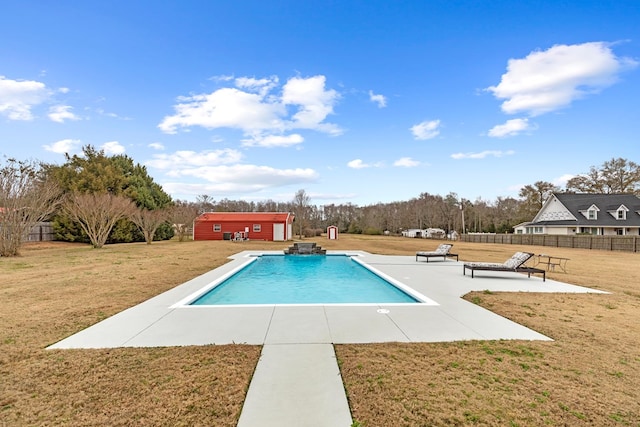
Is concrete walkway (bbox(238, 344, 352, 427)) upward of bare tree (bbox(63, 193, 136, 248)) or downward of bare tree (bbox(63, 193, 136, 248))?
downward

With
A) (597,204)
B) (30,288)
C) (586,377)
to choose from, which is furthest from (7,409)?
(597,204)

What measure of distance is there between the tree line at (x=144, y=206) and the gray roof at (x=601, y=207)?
8.11 metres

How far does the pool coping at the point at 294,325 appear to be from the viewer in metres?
4.17

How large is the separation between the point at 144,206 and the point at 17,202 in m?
12.7

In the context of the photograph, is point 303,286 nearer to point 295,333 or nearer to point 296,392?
point 295,333

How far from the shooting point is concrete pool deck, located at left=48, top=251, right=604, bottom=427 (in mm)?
2656

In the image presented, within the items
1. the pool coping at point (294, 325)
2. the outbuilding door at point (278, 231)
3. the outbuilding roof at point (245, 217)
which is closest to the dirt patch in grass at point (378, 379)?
the pool coping at point (294, 325)

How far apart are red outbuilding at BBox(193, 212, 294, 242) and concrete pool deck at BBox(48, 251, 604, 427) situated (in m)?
24.5

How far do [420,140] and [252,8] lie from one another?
1406 cm

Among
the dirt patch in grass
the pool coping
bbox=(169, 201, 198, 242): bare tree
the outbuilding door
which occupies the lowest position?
the pool coping

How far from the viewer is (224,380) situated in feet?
9.85

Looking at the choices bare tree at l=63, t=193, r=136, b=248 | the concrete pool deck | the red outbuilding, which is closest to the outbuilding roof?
the red outbuilding

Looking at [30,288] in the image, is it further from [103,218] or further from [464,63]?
[464,63]

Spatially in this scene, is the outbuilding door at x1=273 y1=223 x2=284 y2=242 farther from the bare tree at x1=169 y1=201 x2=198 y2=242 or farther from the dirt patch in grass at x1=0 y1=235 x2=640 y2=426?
the dirt patch in grass at x1=0 y1=235 x2=640 y2=426
